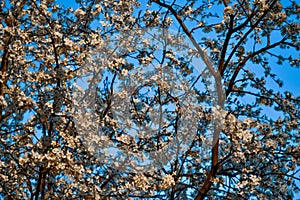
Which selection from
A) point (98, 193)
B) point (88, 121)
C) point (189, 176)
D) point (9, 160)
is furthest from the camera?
point (9, 160)

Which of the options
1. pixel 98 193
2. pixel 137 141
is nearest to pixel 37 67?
pixel 98 193

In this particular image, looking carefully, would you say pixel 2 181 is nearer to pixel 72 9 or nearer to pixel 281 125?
pixel 72 9

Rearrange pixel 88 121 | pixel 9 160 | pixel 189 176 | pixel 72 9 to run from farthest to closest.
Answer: pixel 72 9 → pixel 9 160 → pixel 189 176 → pixel 88 121

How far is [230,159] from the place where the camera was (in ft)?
19.4

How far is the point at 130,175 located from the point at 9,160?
70.0 inches

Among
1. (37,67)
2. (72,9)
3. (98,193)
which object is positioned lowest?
(98,193)

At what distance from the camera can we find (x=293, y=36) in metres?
6.60

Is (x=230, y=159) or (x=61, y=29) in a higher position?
(x=61, y=29)

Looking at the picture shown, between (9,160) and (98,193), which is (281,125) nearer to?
(98,193)

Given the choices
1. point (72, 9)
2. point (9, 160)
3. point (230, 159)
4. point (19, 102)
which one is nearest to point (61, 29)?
point (72, 9)

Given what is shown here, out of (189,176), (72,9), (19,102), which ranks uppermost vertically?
(72,9)

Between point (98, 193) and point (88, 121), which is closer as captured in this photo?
point (88, 121)

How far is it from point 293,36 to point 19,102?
142 inches

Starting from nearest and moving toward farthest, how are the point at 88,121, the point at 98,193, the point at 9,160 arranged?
the point at 88,121 < the point at 98,193 < the point at 9,160
